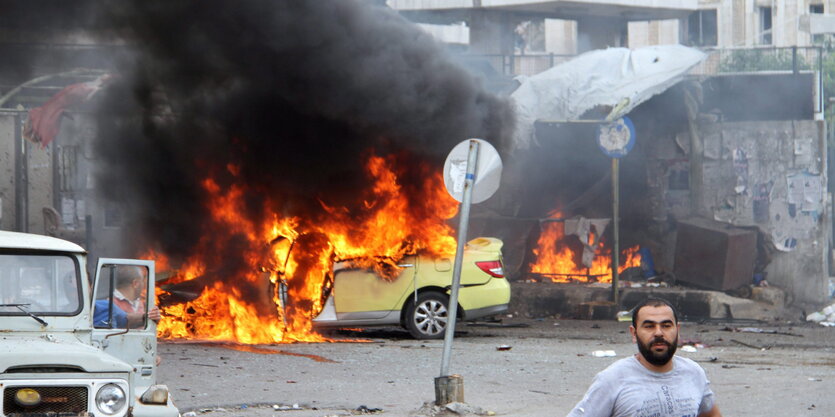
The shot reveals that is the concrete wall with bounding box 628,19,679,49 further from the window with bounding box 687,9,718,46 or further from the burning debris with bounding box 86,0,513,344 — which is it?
the burning debris with bounding box 86,0,513,344

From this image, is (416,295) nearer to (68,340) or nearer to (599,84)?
(68,340)

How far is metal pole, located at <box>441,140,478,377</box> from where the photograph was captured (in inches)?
368

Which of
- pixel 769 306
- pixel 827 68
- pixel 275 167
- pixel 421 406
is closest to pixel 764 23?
pixel 827 68

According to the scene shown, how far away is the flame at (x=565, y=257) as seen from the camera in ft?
67.2

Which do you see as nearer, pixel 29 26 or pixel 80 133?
pixel 29 26

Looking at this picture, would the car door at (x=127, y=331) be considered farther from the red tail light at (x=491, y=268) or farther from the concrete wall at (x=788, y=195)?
the concrete wall at (x=788, y=195)

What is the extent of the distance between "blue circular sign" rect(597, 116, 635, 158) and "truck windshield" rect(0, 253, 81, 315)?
11500mm

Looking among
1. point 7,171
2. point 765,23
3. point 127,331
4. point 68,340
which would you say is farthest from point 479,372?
point 765,23

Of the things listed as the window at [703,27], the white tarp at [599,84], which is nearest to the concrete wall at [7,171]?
the white tarp at [599,84]

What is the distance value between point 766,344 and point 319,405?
22.7 ft

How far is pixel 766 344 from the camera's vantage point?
46.5ft

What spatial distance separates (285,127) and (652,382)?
1279 centimetres

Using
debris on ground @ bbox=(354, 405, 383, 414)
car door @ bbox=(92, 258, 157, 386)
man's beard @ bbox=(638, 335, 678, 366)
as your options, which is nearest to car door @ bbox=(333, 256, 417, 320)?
debris on ground @ bbox=(354, 405, 383, 414)

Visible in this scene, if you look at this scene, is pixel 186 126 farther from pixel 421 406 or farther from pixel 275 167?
pixel 421 406
